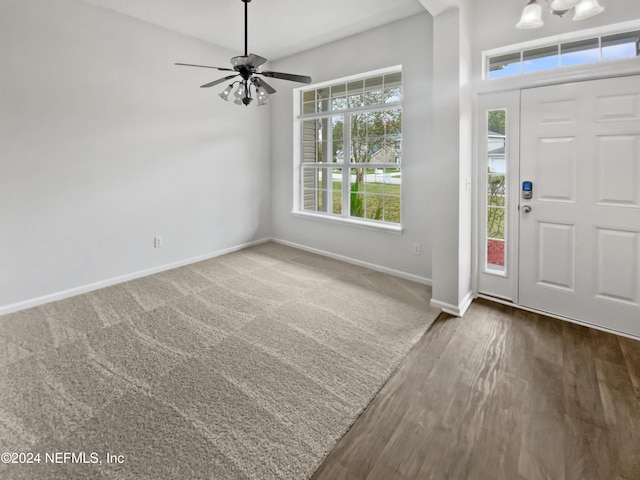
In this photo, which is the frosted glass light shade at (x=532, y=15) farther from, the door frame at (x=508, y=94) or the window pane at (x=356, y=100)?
the window pane at (x=356, y=100)

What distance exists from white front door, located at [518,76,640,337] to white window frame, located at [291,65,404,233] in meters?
1.41

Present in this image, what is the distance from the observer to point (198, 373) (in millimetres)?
2137

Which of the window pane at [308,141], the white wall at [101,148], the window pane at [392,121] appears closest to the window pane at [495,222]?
the window pane at [392,121]

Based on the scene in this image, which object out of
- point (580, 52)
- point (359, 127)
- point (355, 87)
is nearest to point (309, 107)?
point (355, 87)

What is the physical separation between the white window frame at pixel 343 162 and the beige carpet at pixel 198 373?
1049 millimetres

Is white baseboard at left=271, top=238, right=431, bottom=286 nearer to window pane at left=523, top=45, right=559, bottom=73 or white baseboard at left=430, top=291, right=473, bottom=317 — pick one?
white baseboard at left=430, top=291, right=473, bottom=317

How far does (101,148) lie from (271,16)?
7.68 ft

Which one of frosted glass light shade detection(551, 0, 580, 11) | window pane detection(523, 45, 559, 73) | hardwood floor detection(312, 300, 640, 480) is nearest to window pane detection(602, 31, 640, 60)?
window pane detection(523, 45, 559, 73)

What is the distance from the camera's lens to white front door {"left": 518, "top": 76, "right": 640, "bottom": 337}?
96.9 inches

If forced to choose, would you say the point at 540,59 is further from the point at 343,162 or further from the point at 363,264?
the point at 363,264

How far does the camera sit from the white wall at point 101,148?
298 centimetres

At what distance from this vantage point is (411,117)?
368cm

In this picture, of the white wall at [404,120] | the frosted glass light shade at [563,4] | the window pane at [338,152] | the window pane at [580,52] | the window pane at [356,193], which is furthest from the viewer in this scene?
the window pane at [338,152]

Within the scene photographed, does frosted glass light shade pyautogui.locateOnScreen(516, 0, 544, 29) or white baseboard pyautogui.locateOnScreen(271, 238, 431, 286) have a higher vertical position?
frosted glass light shade pyautogui.locateOnScreen(516, 0, 544, 29)
